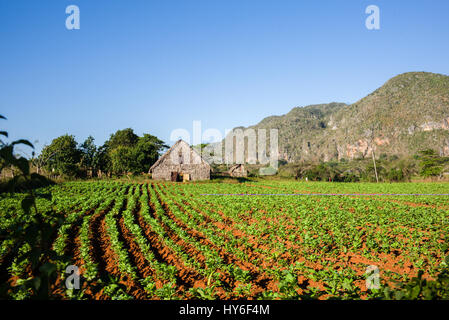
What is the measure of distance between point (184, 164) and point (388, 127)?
99796 mm

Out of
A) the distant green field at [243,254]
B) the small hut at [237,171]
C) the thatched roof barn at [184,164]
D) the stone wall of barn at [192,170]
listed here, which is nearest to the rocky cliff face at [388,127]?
the small hut at [237,171]

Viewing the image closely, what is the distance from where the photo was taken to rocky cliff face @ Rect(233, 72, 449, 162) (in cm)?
9169

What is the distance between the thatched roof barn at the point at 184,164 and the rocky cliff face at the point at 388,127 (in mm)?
85883

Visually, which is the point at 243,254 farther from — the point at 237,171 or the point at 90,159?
the point at 90,159

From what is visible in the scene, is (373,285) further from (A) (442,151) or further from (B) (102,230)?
(A) (442,151)

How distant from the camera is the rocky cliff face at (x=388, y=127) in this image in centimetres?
9169

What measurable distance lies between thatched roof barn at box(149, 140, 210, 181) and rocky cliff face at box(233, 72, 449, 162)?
3381 inches

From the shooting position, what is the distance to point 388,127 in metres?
103

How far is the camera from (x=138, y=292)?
5395 millimetres

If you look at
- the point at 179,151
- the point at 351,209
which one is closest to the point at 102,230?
the point at 351,209

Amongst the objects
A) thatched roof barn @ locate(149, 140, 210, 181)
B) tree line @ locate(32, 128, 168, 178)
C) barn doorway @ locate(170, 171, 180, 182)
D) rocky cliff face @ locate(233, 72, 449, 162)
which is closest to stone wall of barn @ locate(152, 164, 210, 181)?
thatched roof barn @ locate(149, 140, 210, 181)

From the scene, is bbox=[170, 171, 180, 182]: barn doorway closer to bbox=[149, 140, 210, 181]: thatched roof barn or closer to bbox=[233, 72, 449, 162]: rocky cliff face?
bbox=[149, 140, 210, 181]: thatched roof barn
